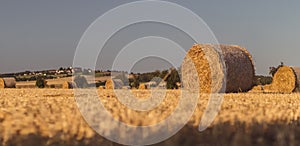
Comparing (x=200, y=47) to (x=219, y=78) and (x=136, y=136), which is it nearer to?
(x=219, y=78)

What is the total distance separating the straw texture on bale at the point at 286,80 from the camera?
1377 centimetres

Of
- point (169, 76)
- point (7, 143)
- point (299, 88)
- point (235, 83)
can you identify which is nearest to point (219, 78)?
point (235, 83)

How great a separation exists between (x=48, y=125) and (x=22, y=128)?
181mm

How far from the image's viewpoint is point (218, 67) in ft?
34.3

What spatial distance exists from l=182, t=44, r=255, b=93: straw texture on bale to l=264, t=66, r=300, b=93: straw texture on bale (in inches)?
121

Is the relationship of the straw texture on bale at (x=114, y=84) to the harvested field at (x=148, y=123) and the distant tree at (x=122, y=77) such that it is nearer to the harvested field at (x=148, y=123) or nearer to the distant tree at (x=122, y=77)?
the distant tree at (x=122, y=77)

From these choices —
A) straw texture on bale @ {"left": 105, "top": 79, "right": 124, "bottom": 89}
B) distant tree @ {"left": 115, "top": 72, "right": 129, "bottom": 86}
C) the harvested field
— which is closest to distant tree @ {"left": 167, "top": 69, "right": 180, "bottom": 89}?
straw texture on bale @ {"left": 105, "top": 79, "right": 124, "bottom": 89}

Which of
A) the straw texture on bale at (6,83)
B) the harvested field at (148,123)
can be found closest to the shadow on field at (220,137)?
the harvested field at (148,123)

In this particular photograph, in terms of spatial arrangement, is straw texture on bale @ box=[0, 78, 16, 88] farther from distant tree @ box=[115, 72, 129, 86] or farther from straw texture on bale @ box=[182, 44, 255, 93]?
straw texture on bale @ box=[182, 44, 255, 93]

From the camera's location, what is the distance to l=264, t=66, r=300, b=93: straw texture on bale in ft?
45.2

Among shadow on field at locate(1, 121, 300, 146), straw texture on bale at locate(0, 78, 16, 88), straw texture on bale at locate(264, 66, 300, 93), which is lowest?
shadow on field at locate(1, 121, 300, 146)

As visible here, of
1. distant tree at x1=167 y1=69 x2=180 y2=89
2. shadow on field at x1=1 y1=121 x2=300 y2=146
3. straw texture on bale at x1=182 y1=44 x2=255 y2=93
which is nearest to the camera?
shadow on field at x1=1 y1=121 x2=300 y2=146

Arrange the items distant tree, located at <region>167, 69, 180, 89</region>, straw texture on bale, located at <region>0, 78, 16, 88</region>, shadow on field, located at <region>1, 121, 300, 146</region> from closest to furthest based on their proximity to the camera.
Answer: shadow on field, located at <region>1, 121, 300, 146</region> → distant tree, located at <region>167, 69, 180, 89</region> → straw texture on bale, located at <region>0, 78, 16, 88</region>

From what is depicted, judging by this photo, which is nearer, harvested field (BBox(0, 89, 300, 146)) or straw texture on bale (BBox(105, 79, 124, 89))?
harvested field (BBox(0, 89, 300, 146))
